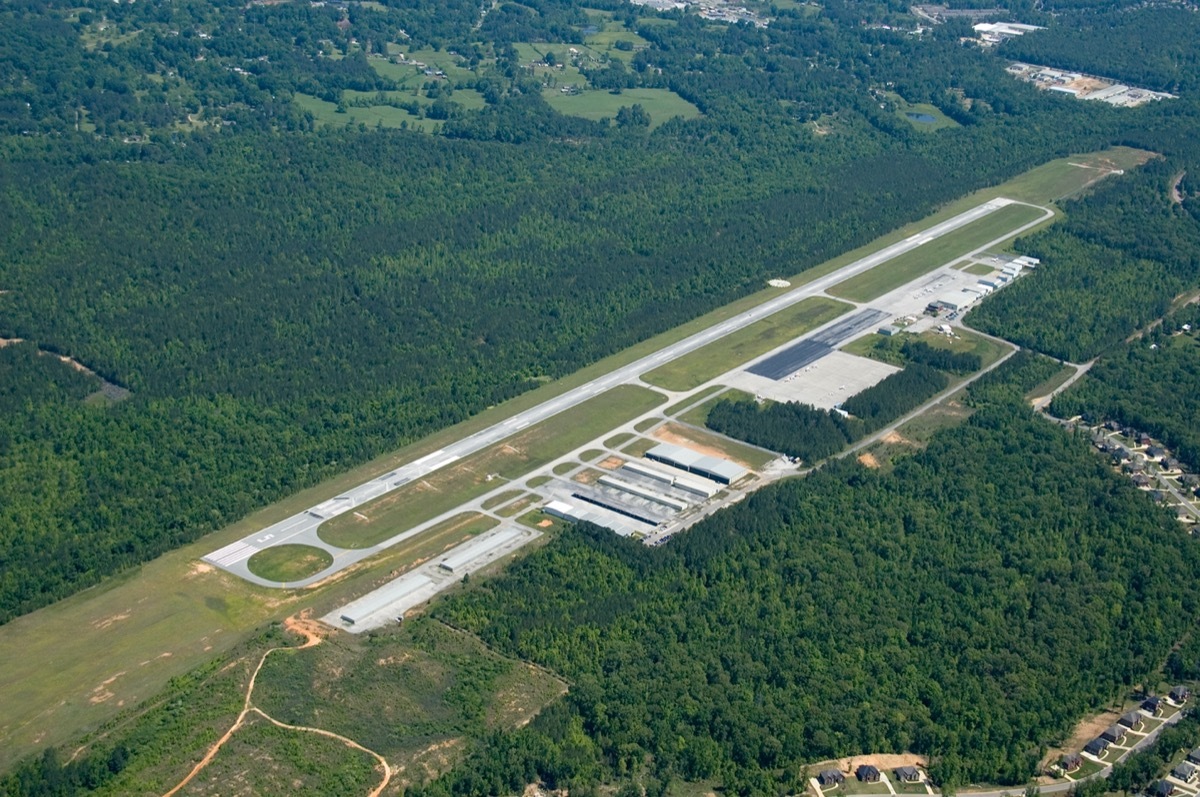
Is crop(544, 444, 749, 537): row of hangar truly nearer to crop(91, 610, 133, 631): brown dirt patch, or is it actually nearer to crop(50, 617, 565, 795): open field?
crop(50, 617, 565, 795): open field

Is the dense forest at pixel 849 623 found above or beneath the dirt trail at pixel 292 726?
beneath

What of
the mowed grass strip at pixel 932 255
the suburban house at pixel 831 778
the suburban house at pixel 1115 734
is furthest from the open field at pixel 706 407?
the suburban house at pixel 831 778

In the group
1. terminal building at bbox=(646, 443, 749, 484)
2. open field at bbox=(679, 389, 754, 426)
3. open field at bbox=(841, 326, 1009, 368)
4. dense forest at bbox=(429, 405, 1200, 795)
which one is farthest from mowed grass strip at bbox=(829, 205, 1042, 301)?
terminal building at bbox=(646, 443, 749, 484)

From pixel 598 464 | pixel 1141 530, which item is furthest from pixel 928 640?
pixel 598 464

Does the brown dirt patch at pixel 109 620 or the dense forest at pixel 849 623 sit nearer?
the dense forest at pixel 849 623

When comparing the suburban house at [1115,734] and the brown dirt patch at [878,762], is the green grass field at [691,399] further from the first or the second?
the suburban house at [1115,734]

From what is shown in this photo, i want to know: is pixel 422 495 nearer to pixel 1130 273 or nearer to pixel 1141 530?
pixel 1141 530
